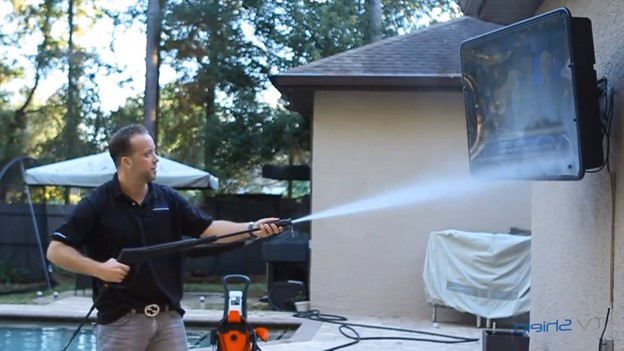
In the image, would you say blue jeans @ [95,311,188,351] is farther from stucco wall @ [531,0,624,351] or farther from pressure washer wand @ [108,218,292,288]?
stucco wall @ [531,0,624,351]

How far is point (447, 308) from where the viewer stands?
1045cm

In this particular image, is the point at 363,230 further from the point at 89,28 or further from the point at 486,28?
the point at 89,28

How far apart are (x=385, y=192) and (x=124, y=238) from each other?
7.47 metres

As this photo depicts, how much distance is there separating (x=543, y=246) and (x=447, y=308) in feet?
18.2

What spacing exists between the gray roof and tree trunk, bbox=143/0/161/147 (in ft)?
23.1

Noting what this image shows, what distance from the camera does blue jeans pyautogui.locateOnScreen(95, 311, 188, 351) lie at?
3760 mm

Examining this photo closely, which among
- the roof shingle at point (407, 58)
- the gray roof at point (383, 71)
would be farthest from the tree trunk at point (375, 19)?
→ the gray roof at point (383, 71)

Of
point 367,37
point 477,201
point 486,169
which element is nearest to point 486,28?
point 477,201

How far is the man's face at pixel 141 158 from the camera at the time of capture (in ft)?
12.6

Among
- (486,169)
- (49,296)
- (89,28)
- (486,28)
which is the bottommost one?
(49,296)

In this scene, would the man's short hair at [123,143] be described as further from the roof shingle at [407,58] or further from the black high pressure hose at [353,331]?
the roof shingle at [407,58]

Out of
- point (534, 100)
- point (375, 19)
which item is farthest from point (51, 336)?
point (375, 19)

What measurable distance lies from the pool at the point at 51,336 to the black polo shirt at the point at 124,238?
5106mm

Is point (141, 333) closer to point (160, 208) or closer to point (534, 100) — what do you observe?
point (160, 208)
